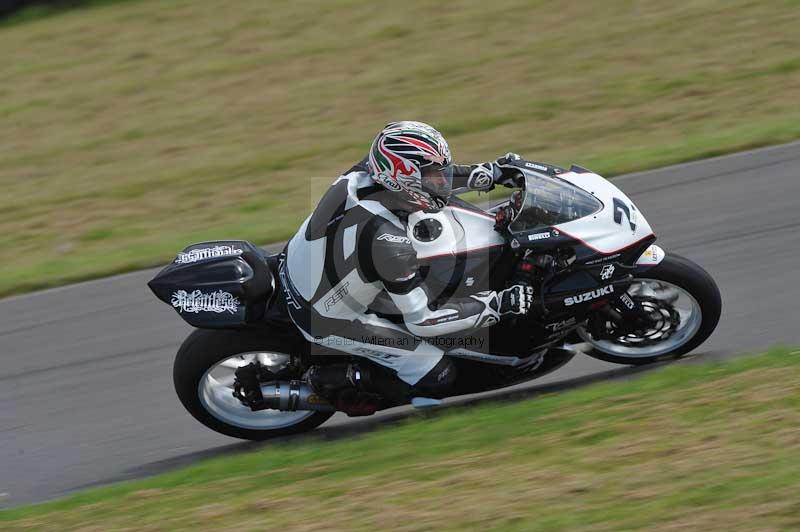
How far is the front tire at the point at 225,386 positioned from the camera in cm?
593

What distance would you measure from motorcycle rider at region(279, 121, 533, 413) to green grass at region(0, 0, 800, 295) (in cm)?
263

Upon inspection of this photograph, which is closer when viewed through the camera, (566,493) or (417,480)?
(566,493)

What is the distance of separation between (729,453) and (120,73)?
1139cm

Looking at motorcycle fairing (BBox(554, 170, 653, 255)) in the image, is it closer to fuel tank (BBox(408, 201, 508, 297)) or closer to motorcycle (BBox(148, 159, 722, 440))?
motorcycle (BBox(148, 159, 722, 440))

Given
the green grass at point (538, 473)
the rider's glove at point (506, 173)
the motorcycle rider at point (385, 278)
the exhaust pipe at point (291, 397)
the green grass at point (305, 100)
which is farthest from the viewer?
Answer: the green grass at point (305, 100)

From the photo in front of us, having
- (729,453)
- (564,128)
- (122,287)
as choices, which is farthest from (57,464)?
(564,128)

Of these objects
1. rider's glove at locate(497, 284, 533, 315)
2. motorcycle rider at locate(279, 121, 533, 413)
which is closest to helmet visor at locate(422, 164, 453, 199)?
motorcycle rider at locate(279, 121, 533, 413)

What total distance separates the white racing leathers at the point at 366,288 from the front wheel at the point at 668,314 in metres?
0.88

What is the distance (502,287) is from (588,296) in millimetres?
472

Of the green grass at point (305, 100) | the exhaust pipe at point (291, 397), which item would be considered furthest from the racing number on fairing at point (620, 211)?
the green grass at point (305, 100)

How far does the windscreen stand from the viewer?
18.7 feet

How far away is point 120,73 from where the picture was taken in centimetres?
1420

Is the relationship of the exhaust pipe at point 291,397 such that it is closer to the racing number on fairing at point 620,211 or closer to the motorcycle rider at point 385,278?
the motorcycle rider at point 385,278

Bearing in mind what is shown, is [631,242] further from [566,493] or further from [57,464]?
[57,464]
